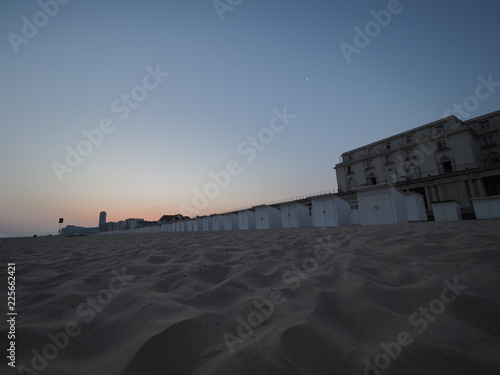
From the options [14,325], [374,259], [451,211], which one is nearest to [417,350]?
[374,259]

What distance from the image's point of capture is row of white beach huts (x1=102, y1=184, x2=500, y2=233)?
46.7ft

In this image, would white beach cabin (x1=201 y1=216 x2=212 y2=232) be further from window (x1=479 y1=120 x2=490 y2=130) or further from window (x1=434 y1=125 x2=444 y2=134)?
window (x1=479 y1=120 x2=490 y2=130)

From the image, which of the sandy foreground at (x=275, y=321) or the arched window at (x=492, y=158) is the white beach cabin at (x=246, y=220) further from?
the arched window at (x=492, y=158)

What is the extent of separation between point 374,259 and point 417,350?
190cm

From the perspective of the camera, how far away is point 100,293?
87.4 inches

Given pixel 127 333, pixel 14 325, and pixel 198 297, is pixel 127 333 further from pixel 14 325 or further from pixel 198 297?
pixel 14 325

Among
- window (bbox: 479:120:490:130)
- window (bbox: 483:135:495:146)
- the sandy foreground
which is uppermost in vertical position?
window (bbox: 479:120:490:130)

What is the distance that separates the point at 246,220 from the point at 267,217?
336 cm

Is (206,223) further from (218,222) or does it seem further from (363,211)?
(363,211)

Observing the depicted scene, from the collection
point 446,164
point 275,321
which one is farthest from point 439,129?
point 275,321

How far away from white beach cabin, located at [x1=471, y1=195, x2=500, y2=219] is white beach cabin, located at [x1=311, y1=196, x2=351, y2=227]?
807 centimetres

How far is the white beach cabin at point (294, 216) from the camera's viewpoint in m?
19.4

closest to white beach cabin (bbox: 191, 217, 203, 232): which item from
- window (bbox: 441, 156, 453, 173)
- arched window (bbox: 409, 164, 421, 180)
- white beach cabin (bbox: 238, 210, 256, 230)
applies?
white beach cabin (bbox: 238, 210, 256, 230)

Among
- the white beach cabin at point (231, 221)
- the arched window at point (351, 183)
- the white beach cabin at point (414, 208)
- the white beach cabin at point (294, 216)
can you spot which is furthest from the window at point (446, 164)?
the white beach cabin at point (231, 221)
